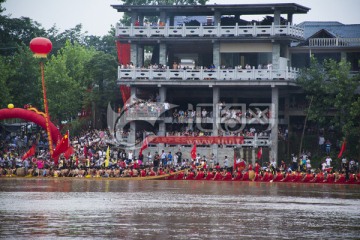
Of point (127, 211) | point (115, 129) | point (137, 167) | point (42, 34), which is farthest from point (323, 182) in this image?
point (42, 34)

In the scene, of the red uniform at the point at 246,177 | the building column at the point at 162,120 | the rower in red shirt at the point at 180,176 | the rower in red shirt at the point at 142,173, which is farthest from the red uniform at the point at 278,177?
the building column at the point at 162,120

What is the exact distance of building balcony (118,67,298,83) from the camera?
6781 centimetres

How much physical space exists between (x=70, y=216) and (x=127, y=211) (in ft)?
10.6

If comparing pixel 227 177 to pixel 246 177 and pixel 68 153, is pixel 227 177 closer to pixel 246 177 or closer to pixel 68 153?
pixel 246 177

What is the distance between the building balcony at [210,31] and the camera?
68.1 meters

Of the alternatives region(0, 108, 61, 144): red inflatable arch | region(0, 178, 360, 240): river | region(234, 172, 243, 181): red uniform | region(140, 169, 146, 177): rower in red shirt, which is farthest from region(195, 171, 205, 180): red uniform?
region(0, 108, 61, 144): red inflatable arch

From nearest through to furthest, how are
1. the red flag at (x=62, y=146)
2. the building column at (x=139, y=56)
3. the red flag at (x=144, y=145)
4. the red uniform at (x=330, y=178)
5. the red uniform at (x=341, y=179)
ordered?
the red uniform at (x=341, y=179), the red uniform at (x=330, y=178), the red flag at (x=62, y=146), the red flag at (x=144, y=145), the building column at (x=139, y=56)

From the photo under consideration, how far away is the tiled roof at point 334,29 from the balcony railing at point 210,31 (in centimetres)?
545

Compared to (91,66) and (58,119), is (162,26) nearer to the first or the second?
(91,66)

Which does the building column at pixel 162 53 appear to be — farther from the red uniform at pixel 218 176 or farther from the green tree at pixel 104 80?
the red uniform at pixel 218 176

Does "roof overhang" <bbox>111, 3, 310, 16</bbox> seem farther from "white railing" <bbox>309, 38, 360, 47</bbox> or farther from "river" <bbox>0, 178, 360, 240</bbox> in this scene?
"river" <bbox>0, 178, 360, 240</bbox>

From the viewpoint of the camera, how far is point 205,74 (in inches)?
2707

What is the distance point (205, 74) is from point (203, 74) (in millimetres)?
147

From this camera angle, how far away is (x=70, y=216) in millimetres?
40156
